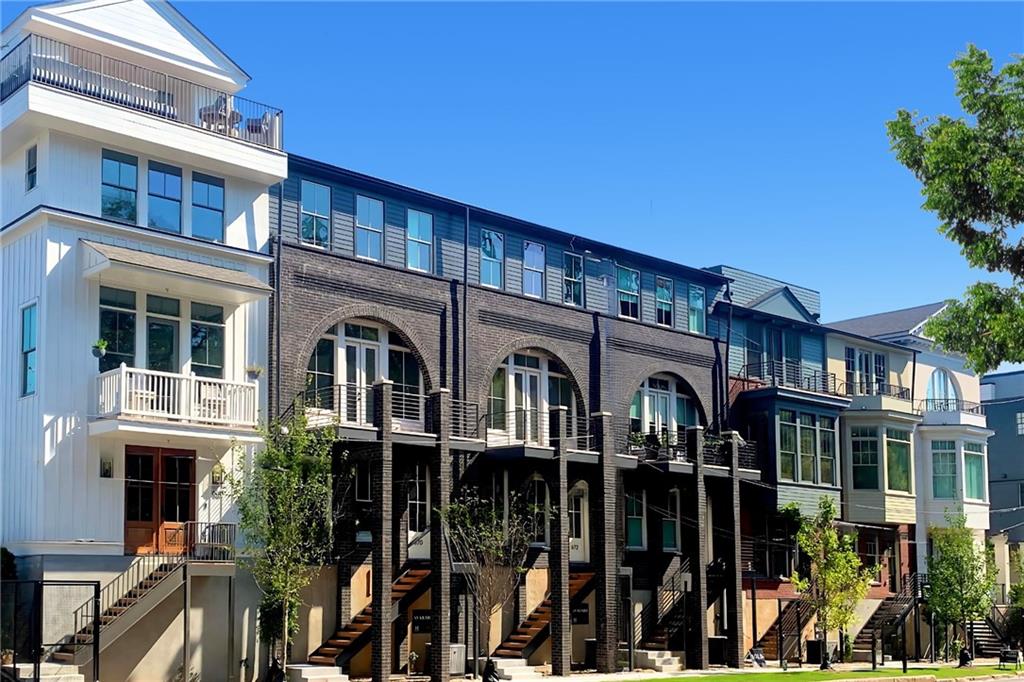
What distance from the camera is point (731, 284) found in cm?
5116

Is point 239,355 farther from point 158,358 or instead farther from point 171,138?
point 171,138

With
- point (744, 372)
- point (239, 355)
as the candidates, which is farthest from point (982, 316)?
point (744, 372)

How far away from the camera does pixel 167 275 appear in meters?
30.7

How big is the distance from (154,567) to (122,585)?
2.84 ft

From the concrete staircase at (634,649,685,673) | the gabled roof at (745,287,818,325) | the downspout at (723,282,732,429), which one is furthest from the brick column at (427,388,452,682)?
the gabled roof at (745,287,818,325)

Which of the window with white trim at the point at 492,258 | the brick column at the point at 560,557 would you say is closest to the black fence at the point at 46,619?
the brick column at the point at 560,557

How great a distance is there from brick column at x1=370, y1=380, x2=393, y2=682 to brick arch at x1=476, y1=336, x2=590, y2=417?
20.3 feet

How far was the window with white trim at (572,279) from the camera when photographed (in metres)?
43.6

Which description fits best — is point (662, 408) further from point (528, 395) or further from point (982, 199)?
point (982, 199)

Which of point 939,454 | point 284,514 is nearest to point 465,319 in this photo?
point 284,514

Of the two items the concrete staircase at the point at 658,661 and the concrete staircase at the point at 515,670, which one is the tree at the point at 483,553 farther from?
the concrete staircase at the point at 658,661

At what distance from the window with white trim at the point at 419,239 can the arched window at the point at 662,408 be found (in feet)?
33.1

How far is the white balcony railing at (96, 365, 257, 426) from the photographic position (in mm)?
29734

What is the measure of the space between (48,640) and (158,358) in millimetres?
6987
